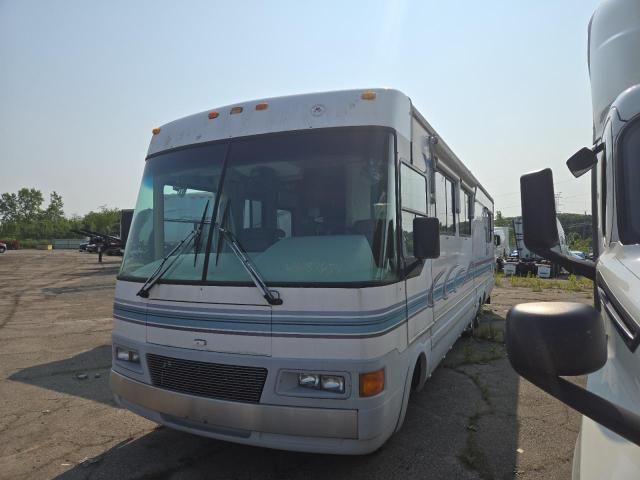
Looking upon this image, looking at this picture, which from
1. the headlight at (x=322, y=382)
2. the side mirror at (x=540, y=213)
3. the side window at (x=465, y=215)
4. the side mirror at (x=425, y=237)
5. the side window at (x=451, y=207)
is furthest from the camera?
the side window at (x=465, y=215)

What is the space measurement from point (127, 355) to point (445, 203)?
3.73 metres

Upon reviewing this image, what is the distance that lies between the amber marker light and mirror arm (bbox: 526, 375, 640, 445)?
192cm

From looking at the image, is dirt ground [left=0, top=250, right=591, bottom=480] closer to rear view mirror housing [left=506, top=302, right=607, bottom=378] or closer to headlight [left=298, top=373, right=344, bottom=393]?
headlight [left=298, top=373, right=344, bottom=393]

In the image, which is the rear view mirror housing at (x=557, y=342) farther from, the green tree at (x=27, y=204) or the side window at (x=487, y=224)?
the green tree at (x=27, y=204)

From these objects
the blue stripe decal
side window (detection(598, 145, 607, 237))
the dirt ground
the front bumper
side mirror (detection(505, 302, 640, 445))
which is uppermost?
side window (detection(598, 145, 607, 237))

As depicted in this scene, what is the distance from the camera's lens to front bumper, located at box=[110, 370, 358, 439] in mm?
3021

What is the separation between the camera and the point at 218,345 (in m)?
3.32

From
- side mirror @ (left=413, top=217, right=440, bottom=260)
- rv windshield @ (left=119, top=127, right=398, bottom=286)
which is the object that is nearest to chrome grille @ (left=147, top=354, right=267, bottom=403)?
rv windshield @ (left=119, top=127, right=398, bottom=286)

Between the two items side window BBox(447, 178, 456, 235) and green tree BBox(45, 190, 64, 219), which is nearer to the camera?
side window BBox(447, 178, 456, 235)

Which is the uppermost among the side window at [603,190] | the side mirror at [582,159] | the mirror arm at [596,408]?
the side mirror at [582,159]

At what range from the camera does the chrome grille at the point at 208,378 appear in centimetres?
319

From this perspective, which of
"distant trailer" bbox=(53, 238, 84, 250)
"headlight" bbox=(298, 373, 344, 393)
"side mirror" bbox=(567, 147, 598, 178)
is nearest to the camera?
"side mirror" bbox=(567, 147, 598, 178)

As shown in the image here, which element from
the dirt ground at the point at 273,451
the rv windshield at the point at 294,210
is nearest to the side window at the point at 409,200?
the rv windshield at the point at 294,210

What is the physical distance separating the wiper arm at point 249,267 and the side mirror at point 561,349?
7.04 feet
